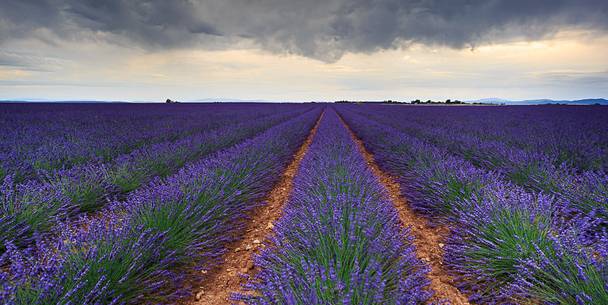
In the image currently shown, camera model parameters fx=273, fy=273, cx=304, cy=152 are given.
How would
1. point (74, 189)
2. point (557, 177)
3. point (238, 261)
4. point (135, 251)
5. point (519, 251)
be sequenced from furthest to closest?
point (557, 177)
point (74, 189)
point (238, 261)
point (519, 251)
point (135, 251)

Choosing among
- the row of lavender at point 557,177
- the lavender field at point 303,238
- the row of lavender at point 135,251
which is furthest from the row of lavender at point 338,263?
the row of lavender at point 557,177

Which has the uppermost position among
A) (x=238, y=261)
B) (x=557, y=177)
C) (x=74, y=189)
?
(x=557, y=177)

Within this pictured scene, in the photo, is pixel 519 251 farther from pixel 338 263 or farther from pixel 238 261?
pixel 238 261

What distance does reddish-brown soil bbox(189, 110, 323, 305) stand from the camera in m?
2.04

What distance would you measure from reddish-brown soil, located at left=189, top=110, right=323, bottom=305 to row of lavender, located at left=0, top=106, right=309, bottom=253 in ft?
3.81

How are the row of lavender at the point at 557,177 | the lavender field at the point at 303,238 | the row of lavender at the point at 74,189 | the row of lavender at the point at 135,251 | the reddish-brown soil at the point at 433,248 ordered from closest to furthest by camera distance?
the row of lavender at the point at 135,251 → the lavender field at the point at 303,238 → the reddish-brown soil at the point at 433,248 → the row of lavender at the point at 74,189 → the row of lavender at the point at 557,177

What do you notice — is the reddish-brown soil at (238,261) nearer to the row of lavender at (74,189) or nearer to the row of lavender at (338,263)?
the row of lavender at (338,263)

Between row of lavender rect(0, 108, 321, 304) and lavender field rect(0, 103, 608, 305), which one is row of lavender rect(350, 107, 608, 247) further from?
row of lavender rect(0, 108, 321, 304)

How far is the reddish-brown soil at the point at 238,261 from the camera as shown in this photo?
204 centimetres

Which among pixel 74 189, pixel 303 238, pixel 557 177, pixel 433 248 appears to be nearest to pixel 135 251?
pixel 303 238

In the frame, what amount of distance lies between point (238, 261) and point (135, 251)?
96cm

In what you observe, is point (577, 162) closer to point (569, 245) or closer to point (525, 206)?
point (525, 206)

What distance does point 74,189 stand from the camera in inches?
133

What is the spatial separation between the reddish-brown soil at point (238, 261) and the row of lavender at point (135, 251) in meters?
0.11
